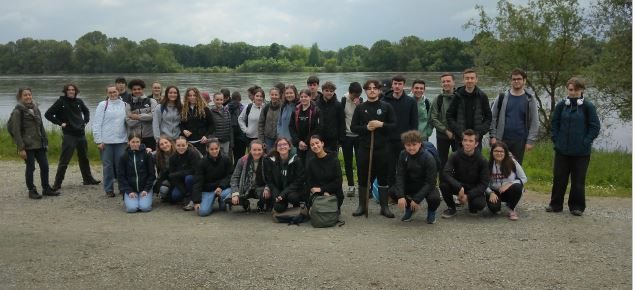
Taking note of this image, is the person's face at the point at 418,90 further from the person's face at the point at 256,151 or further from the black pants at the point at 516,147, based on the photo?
the person's face at the point at 256,151

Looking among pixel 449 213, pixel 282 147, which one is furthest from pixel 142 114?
pixel 449 213

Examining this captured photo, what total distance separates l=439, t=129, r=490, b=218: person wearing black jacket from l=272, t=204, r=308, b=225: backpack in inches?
61.9

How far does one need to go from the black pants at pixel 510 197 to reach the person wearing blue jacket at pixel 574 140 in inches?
22.2

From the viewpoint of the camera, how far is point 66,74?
→ 6662 cm

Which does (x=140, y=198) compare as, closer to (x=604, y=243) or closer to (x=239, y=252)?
(x=239, y=252)

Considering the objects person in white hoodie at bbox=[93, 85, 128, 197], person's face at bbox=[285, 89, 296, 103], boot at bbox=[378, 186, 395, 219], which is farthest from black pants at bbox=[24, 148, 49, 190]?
boot at bbox=[378, 186, 395, 219]

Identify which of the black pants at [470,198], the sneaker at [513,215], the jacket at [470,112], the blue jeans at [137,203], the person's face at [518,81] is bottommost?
the blue jeans at [137,203]

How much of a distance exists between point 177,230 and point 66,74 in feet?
224

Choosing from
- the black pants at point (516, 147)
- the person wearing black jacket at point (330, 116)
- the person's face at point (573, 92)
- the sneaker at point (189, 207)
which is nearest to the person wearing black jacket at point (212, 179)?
the sneaker at point (189, 207)

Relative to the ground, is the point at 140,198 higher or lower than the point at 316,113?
lower

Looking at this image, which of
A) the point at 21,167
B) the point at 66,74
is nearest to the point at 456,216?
the point at 21,167

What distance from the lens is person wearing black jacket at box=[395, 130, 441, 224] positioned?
5.88 meters

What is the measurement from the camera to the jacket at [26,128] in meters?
7.13

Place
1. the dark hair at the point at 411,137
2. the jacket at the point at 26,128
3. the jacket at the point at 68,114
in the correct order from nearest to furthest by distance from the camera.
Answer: the dark hair at the point at 411,137
the jacket at the point at 26,128
the jacket at the point at 68,114
